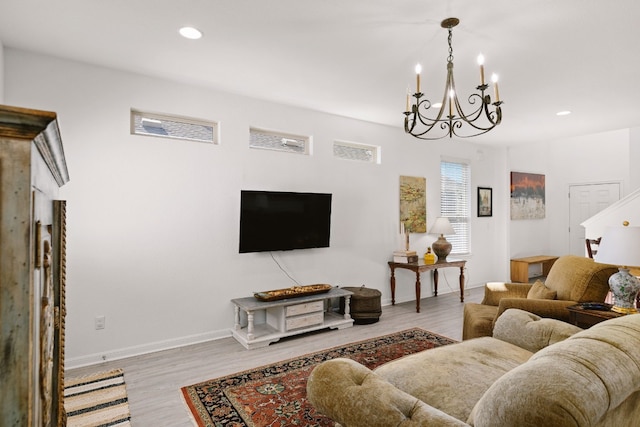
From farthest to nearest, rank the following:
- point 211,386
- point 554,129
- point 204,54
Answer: point 554,129, point 204,54, point 211,386

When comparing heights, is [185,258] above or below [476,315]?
above

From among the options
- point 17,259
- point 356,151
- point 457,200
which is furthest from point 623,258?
point 457,200

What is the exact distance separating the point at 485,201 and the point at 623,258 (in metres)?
4.20

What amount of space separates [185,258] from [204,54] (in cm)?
189

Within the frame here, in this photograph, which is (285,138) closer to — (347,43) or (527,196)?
(347,43)

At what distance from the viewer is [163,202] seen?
344 centimetres

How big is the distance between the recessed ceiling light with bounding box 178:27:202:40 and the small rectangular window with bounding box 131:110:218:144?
113 cm

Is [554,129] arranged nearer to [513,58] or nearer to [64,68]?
[513,58]

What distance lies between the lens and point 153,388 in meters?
2.69

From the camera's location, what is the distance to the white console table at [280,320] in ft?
11.5

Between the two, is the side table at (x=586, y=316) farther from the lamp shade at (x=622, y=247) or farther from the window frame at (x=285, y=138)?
the window frame at (x=285, y=138)

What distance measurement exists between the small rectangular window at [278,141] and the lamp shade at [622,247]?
9.93 ft

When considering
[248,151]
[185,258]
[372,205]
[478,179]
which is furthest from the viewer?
[478,179]

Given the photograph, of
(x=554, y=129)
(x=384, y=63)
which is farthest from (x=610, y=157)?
(x=384, y=63)
